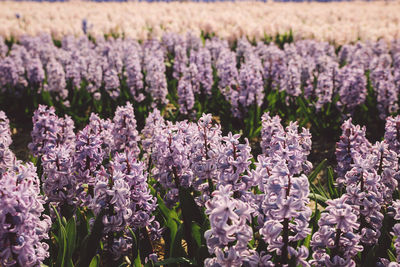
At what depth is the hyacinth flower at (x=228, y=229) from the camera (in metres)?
2.03

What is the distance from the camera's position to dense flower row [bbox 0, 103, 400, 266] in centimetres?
226

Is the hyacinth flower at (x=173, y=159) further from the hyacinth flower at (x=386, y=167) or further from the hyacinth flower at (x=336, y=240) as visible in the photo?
the hyacinth flower at (x=386, y=167)

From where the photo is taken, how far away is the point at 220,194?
2174 mm

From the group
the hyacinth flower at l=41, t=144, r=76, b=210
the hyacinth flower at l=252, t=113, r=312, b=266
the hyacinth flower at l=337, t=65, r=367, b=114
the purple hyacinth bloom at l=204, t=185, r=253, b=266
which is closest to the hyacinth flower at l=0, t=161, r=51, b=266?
the hyacinth flower at l=41, t=144, r=76, b=210

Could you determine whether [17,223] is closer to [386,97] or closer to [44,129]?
[44,129]

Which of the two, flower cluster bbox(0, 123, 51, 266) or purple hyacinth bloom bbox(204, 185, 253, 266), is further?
flower cluster bbox(0, 123, 51, 266)

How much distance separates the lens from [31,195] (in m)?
2.44

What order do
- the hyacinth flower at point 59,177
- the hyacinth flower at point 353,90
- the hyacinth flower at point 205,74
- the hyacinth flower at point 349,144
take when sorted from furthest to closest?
1. the hyacinth flower at point 205,74
2. the hyacinth flower at point 353,90
3. the hyacinth flower at point 349,144
4. the hyacinth flower at point 59,177

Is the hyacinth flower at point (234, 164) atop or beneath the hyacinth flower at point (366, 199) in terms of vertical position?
atop

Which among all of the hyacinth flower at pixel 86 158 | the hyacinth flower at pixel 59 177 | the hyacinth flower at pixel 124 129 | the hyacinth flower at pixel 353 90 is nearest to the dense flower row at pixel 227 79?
the hyacinth flower at pixel 353 90

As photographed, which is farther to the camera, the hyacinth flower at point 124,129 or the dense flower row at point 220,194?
the hyacinth flower at point 124,129

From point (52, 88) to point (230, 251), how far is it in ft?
19.6

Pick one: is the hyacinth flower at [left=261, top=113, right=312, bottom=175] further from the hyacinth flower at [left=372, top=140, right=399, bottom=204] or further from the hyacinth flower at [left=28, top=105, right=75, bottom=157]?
the hyacinth flower at [left=28, top=105, right=75, bottom=157]

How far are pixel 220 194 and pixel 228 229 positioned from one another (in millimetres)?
226
